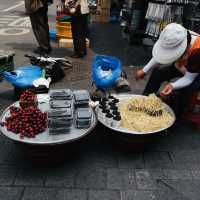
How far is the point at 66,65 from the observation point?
5641 mm

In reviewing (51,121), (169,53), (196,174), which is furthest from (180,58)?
(51,121)

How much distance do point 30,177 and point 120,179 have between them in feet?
2.80

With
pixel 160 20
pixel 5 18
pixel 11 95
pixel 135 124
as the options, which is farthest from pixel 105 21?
pixel 135 124

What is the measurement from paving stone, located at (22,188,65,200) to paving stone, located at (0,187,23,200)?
0.19 feet

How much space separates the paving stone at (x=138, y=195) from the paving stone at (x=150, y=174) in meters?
0.22

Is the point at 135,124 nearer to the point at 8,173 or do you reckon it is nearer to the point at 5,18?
the point at 8,173

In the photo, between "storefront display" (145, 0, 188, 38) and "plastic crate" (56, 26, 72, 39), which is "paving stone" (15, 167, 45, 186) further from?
"plastic crate" (56, 26, 72, 39)

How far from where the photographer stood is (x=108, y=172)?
10.1 feet

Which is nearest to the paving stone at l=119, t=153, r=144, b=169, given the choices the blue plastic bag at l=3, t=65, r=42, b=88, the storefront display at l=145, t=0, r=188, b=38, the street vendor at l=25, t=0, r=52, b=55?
the blue plastic bag at l=3, t=65, r=42, b=88

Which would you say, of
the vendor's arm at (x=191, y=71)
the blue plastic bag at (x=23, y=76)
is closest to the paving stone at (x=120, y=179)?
the vendor's arm at (x=191, y=71)

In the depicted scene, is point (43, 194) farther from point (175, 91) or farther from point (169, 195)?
point (175, 91)

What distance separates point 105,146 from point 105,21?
7.35 m

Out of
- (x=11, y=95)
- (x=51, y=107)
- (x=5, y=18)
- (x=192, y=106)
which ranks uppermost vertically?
(x=51, y=107)

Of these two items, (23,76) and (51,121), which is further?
(23,76)
